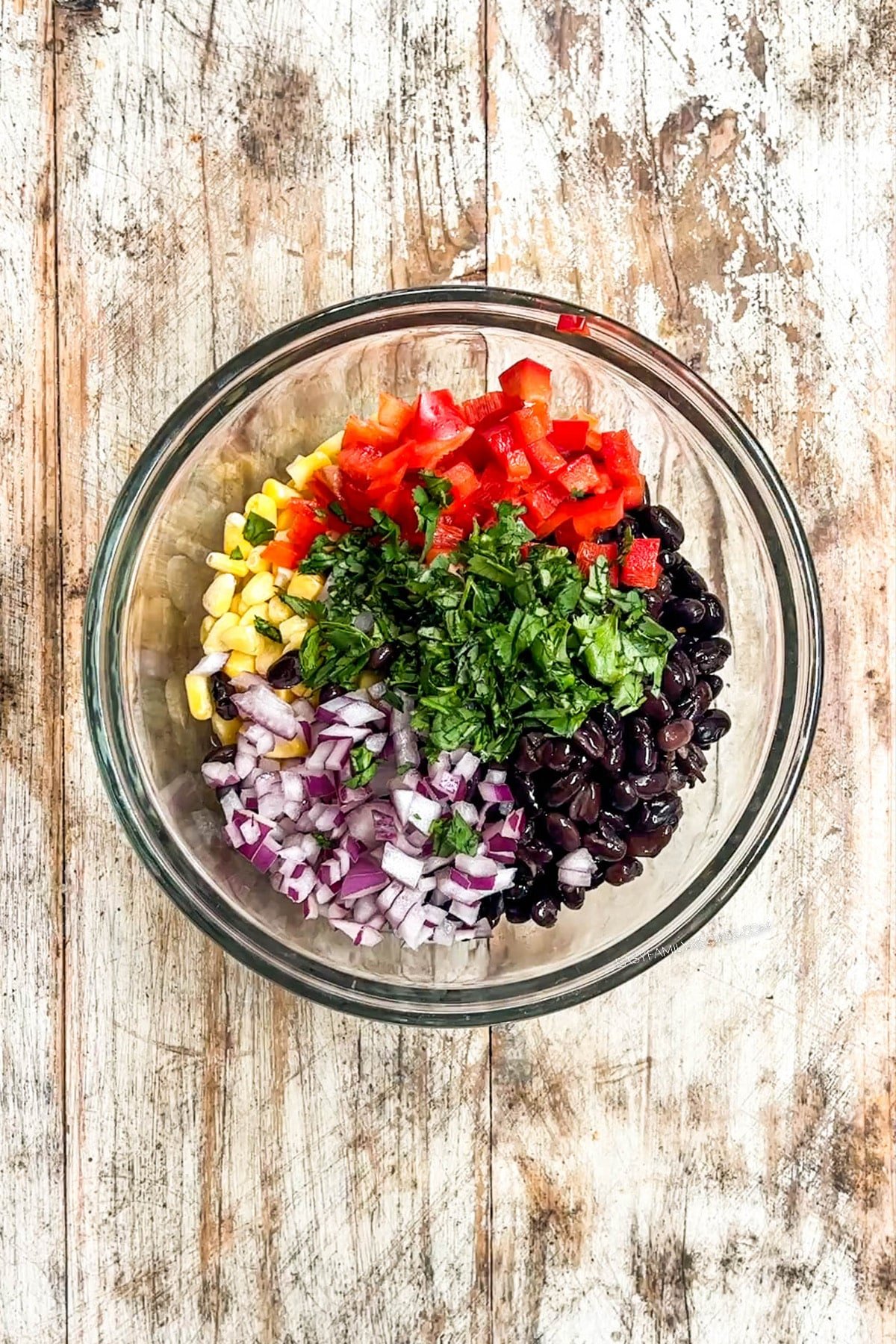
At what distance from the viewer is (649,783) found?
4.82 ft

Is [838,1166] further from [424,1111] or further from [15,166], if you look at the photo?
[15,166]

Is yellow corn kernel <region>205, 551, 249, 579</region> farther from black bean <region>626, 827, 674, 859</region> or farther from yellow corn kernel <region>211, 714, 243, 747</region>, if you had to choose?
black bean <region>626, 827, 674, 859</region>

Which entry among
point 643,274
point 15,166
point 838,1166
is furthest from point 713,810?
point 15,166

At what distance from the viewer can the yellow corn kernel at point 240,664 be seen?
5.14 feet

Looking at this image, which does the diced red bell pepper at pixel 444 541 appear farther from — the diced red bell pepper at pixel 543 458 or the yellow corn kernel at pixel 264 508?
the yellow corn kernel at pixel 264 508

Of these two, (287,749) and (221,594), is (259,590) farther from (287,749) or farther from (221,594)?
(287,749)

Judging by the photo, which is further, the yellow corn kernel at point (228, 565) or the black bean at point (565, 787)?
the yellow corn kernel at point (228, 565)

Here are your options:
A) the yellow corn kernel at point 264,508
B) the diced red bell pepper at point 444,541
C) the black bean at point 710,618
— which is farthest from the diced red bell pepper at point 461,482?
the black bean at point 710,618

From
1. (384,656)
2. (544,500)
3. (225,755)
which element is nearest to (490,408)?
(544,500)

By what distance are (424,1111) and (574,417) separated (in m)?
1.12

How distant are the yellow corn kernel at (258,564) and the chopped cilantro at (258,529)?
0.01 metres

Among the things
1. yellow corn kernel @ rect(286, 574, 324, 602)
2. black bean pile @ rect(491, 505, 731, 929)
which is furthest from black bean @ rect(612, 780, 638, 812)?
yellow corn kernel @ rect(286, 574, 324, 602)

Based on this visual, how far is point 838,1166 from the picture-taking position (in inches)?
75.9

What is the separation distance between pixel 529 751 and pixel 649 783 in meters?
0.17
